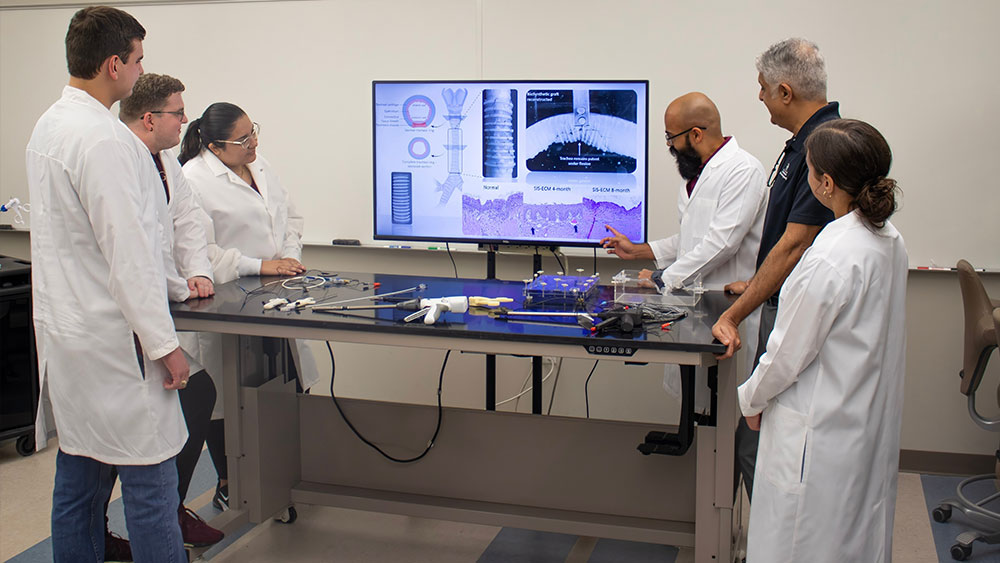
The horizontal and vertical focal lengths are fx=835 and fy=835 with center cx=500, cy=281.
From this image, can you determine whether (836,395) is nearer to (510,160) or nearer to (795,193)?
(795,193)

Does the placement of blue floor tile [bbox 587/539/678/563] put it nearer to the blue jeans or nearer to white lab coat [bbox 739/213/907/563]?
white lab coat [bbox 739/213/907/563]

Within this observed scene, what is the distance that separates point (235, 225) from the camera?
296 centimetres

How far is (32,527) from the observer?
9.75 feet

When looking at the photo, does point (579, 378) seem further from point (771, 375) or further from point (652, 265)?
point (771, 375)

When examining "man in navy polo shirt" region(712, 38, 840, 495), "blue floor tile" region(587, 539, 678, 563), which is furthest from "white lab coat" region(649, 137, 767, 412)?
"blue floor tile" region(587, 539, 678, 563)

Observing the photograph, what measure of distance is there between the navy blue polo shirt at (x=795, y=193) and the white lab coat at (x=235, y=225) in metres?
1.69

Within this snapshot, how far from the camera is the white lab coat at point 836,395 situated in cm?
173

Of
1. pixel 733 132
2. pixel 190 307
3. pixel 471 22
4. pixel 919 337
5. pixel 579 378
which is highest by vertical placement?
pixel 471 22

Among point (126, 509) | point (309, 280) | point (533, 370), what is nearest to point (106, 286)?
point (126, 509)

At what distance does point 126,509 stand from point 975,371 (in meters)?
2.73

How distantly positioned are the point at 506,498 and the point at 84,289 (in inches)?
57.4

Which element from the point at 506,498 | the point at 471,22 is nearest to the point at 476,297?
the point at 506,498

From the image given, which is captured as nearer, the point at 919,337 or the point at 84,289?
the point at 84,289

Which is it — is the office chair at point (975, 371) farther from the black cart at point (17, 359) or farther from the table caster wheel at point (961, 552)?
the black cart at point (17, 359)
